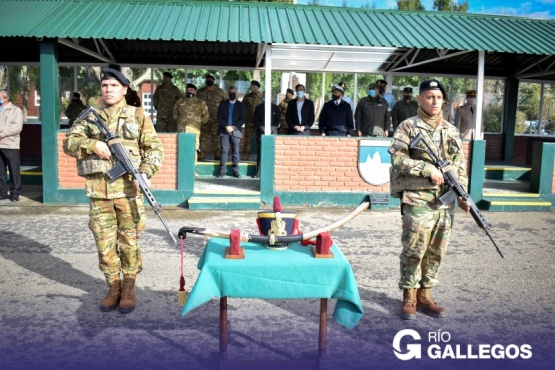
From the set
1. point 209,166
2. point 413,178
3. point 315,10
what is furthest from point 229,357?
point 315,10

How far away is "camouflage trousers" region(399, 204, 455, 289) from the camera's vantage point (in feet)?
14.3

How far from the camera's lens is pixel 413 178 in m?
4.39

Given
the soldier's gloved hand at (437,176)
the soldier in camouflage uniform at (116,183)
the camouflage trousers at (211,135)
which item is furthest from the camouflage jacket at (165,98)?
the soldier's gloved hand at (437,176)

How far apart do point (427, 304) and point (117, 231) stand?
281 centimetres

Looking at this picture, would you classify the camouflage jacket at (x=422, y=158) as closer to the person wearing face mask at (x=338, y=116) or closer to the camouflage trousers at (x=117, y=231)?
the camouflage trousers at (x=117, y=231)

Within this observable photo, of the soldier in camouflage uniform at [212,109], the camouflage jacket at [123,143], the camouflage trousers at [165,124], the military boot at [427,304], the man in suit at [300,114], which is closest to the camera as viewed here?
the camouflage jacket at [123,143]


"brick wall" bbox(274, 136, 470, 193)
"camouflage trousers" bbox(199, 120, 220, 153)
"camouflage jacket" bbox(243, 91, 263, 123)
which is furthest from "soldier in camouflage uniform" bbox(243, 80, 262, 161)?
"brick wall" bbox(274, 136, 470, 193)

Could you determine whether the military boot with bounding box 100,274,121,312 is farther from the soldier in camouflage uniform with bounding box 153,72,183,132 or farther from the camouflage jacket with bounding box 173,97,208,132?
the soldier in camouflage uniform with bounding box 153,72,183,132

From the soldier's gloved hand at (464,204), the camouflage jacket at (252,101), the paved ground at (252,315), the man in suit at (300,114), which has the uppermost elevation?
the camouflage jacket at (252,101)

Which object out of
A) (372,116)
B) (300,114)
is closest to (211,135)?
(300,114)

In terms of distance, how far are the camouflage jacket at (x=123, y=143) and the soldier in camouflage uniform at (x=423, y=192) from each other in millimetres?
2134

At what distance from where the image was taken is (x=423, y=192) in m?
4.38

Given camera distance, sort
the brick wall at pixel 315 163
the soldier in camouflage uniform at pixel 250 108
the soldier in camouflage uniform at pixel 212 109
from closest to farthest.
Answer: the brick wall at pixel 315 163, the soldier in camouflage uniform at pixel 250 108, the soldier in camouflage uniform at pixel 212 109

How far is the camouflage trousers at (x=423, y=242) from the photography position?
4352 mm
